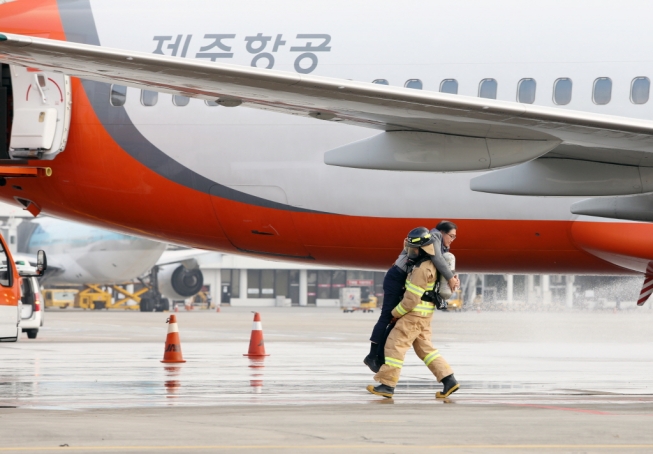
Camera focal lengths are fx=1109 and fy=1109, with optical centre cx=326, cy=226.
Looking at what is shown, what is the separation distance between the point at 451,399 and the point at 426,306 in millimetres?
895

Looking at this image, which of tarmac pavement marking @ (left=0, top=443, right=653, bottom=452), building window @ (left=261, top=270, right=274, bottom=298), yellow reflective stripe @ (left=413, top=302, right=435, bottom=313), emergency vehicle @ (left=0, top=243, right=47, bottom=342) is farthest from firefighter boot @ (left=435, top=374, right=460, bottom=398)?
building window @ (left=261, top=270, right=274, bottom=298)

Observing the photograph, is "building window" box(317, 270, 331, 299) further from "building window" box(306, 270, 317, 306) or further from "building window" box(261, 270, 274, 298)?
"building window" box(261, 270, 274, 298)

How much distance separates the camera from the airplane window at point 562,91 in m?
12.6

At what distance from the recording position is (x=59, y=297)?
207ft

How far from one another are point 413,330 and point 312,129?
144 inches

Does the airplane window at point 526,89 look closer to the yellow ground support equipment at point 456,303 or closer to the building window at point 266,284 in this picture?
the yellow ground support equipment at point 456,303

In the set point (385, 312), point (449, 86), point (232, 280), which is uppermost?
point (449, 86)

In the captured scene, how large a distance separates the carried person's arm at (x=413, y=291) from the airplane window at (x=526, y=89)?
10.3 ft

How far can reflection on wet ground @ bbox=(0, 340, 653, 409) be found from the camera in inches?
404

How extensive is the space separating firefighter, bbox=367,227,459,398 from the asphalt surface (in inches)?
9.2

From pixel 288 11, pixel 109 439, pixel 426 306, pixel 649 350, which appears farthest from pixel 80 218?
pixel 649 350

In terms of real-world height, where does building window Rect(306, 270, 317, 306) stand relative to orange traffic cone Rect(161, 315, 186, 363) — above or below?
above

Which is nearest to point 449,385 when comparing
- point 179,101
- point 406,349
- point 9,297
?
point 406,349

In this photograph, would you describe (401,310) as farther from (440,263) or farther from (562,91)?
(562,91)
